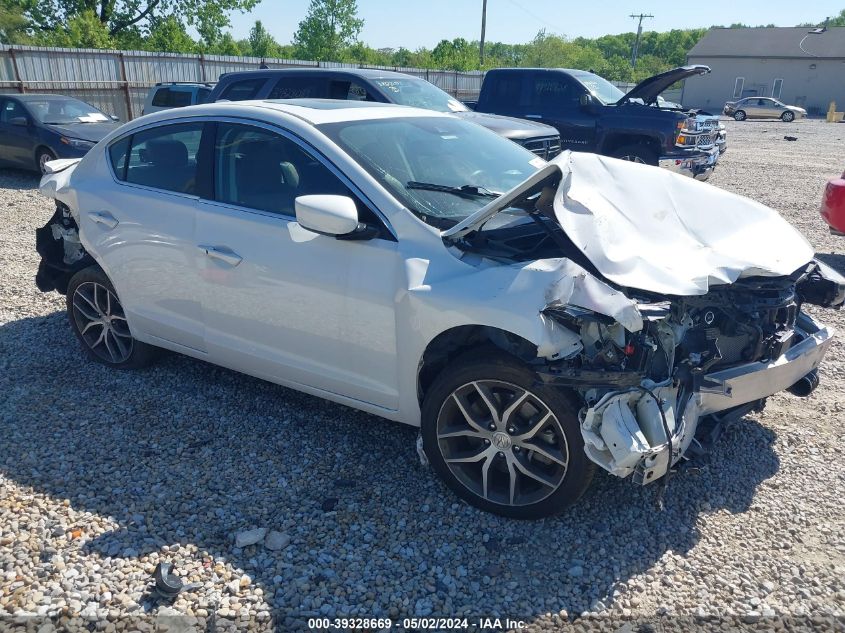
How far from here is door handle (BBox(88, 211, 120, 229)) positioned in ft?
14.3

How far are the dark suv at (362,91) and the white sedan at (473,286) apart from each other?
5.41m

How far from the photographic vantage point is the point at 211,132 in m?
4.03

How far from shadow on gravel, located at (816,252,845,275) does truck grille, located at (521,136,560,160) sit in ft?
12.1

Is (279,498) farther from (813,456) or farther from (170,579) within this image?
(813,456)

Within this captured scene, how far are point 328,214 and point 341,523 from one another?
1448mm

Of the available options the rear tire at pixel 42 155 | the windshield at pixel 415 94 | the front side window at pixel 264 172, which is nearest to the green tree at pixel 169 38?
the rear tire at pixel 42 155

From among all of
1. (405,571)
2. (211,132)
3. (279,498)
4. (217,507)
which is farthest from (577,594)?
(211,132)

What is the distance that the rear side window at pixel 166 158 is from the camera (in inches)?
162

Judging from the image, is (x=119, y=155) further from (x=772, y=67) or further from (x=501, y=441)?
(x=772, y=67)

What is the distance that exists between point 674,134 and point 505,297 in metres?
9.64

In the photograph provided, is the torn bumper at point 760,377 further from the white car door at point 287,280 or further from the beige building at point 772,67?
the beige building at point 772,67

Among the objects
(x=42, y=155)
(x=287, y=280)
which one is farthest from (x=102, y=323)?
(x=42, y=155)

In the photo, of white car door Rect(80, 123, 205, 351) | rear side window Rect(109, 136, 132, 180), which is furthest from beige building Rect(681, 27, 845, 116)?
white car door Rect(80, 123, 205, 351)

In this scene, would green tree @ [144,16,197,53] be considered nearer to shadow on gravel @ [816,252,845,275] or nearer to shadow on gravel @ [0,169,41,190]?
shadow on gravel @ [0,169,41,190]
